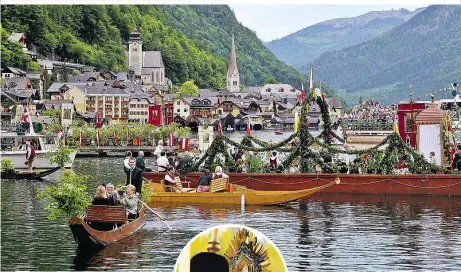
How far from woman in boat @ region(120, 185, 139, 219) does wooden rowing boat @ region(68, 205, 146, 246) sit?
0.66 metres

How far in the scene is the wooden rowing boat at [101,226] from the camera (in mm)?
18469

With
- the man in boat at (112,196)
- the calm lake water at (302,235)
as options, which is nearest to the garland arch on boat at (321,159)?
the calm lake water at (302,235)

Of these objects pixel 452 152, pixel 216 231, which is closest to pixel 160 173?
pixel 452 152

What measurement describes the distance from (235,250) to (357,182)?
23.8 metres

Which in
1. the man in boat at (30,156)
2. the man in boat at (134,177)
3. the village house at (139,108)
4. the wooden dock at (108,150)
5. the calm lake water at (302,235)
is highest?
the village house at (139,108)

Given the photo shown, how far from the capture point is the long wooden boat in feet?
99.6

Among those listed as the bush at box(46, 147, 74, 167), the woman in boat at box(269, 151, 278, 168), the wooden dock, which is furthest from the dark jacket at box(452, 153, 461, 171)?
the wooden dock

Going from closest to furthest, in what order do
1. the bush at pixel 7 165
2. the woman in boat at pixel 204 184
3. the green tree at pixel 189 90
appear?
the woman in boat at pixel 204 184
the bush at pixel 7 165
the green tree at pixel 189 90

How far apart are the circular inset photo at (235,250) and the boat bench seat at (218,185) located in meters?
19.6

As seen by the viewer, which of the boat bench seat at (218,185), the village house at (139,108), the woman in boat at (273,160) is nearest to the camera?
the boat bench seat at (218,185)

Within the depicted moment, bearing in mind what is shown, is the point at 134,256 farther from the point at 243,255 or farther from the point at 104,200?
the point at 243,255

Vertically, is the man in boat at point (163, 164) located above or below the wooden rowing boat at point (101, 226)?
above

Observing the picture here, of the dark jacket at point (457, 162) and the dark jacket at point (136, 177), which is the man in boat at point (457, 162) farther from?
the dark jacket at point (136, 177)

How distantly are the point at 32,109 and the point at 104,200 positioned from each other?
87.3 meters
